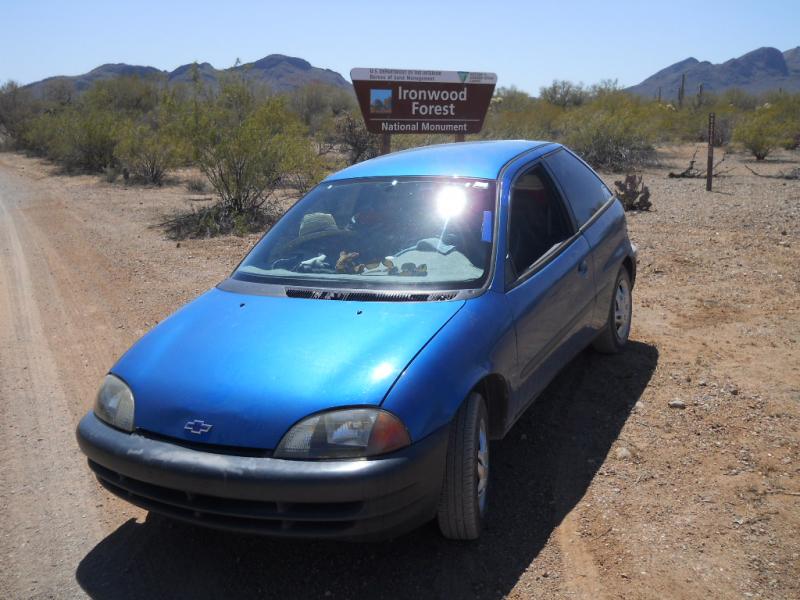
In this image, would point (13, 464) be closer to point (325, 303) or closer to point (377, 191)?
point (325, 303)

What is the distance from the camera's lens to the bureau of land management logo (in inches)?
368

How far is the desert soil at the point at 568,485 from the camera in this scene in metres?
3.14

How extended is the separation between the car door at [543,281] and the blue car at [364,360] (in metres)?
0.01

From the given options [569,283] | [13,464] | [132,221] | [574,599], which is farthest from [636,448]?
[132,221]

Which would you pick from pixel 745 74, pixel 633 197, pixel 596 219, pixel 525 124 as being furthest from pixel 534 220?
pixel 745 74

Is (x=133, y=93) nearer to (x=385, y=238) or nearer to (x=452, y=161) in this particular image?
(x=452, y=161)

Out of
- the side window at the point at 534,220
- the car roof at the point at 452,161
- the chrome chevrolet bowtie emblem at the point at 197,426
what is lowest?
the chrome chevrolet bowtie emblem at the point at 197,426

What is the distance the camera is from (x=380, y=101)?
30.7ft

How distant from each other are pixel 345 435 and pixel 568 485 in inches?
60.1

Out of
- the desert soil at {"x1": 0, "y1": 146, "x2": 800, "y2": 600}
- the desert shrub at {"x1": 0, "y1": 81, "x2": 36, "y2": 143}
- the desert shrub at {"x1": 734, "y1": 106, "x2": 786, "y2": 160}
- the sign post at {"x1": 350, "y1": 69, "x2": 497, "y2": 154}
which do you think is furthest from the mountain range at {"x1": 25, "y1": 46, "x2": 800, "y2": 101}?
the desert soil at {"x1": 0, "y1": 146, "x2": 800, "y2": 600}

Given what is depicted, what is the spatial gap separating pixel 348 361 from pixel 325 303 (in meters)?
0.61

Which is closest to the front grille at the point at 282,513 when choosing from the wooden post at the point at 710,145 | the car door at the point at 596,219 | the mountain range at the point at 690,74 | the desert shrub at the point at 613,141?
the car door at the point at 596,219

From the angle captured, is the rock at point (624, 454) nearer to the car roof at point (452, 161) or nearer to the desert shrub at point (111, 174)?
the car roof at point (452, 161)

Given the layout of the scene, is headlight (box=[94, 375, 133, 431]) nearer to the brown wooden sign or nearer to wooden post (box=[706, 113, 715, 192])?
the brown wooden sign
